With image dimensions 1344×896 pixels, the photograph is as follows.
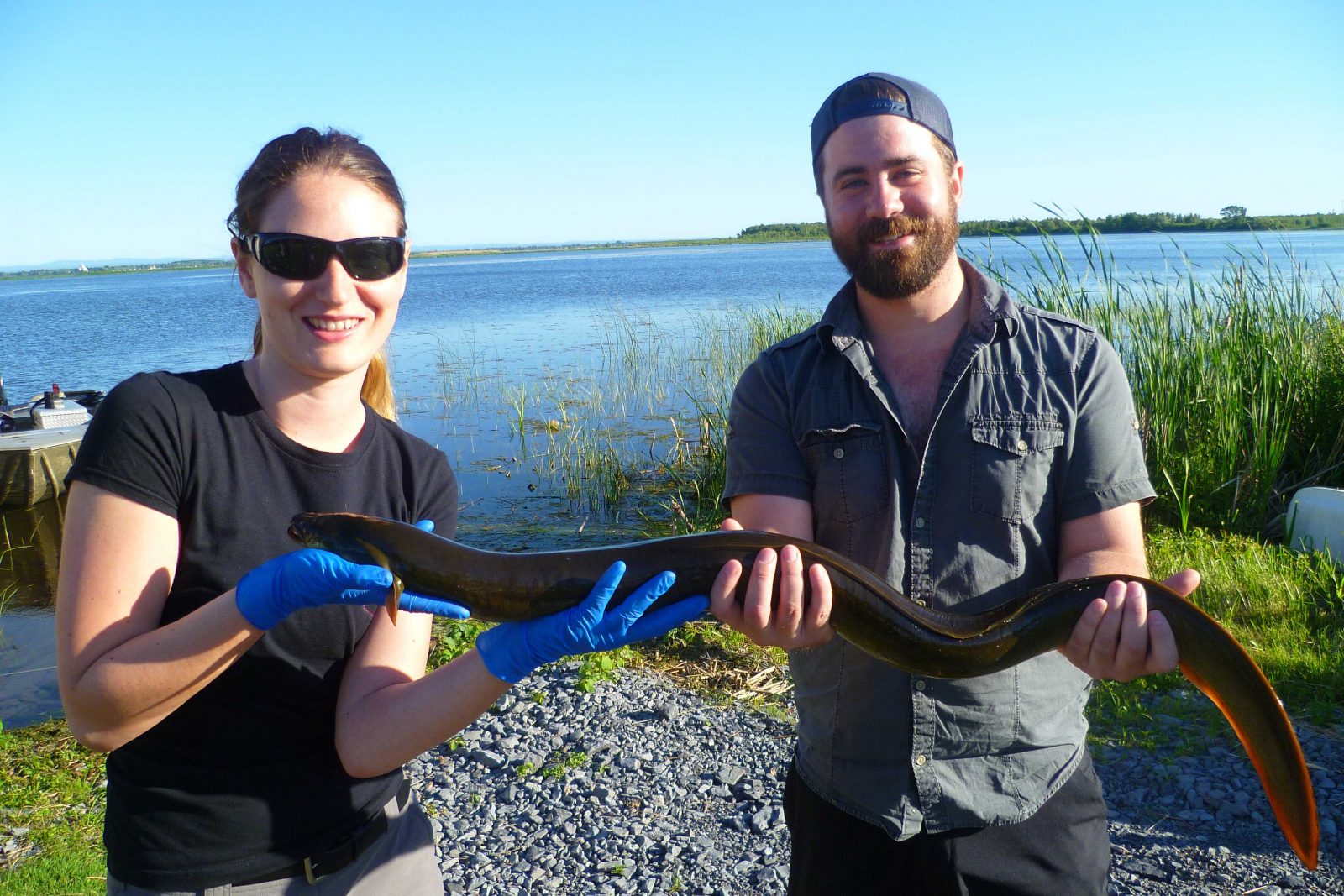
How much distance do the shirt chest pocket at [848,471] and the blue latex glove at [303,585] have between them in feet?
3.90

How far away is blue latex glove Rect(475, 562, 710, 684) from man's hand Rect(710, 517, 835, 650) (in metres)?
0.08

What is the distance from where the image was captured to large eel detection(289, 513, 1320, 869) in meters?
2.27

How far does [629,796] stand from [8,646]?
6.47 meters

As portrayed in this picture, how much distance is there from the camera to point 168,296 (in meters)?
55.7

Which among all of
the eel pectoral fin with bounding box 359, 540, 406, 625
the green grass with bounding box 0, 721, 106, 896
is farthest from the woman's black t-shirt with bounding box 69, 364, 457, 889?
the green grass with bounding box 0, 721, 106, 896

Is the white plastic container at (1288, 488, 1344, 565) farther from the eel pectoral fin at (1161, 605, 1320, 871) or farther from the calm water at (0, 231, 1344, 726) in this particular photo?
the eel pectoral fin at (1161, 605, 1320, 871)

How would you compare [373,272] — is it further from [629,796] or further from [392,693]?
[629,796]

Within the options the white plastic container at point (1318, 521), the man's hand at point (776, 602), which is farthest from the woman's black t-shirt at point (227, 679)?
the white plastic container at point (1318, 521)

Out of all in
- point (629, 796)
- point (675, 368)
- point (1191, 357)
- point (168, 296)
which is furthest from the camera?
point (168, 296)

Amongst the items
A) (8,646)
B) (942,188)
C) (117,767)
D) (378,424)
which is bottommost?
(8,646)

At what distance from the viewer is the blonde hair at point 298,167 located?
217 cm

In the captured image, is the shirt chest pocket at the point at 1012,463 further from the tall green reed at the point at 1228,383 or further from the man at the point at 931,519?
the tall green reed at the point at 1228,383

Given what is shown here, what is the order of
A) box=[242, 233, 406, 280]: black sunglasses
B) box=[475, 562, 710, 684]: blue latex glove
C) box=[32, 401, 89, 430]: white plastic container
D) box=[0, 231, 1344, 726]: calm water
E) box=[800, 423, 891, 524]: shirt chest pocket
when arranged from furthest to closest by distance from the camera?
box=[32, 401, 89, 430]: white plastic container, box=[0, 231, 1344, 726]: calm water, box=[800, 423, 891, 524]: shirt chest pocket, box=[475, 562, 710, 684]: blue latex glove, box=[242, 233, 406, 280]: black sunglasses

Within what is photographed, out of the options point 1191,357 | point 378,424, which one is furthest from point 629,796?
point 1191,357
